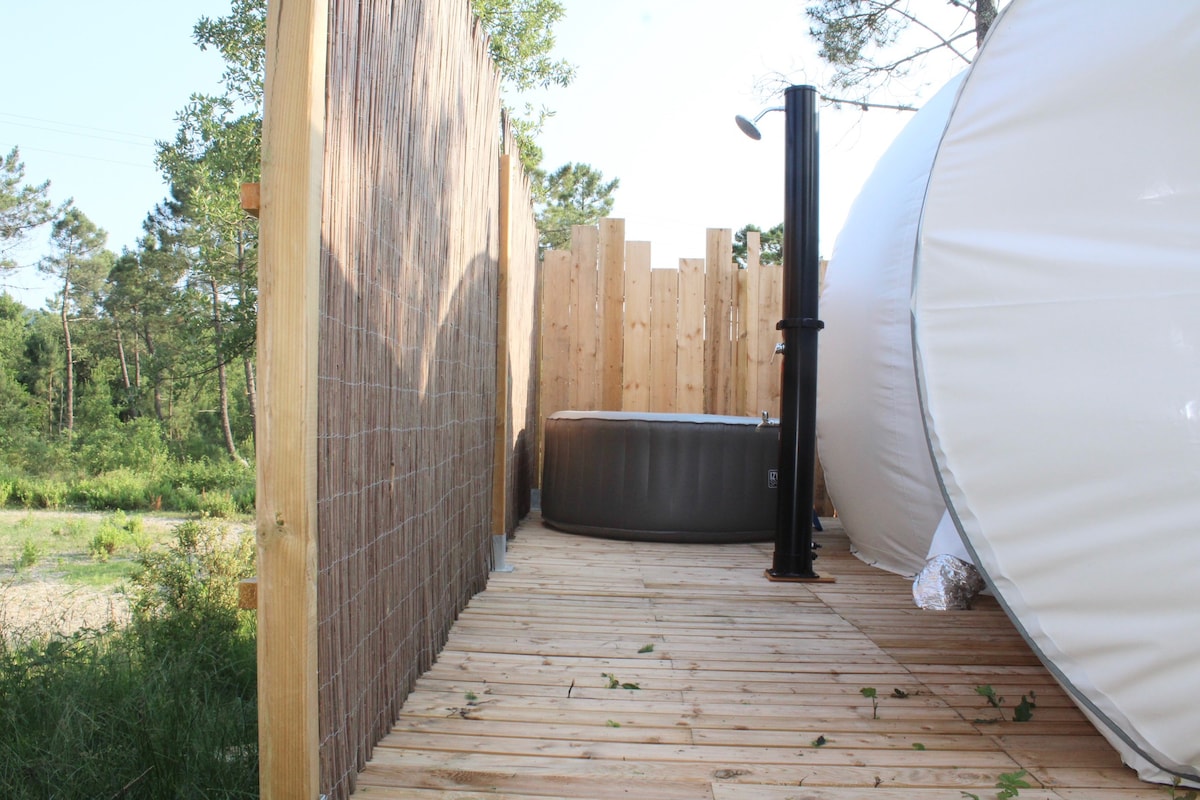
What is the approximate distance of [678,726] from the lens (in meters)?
2.07

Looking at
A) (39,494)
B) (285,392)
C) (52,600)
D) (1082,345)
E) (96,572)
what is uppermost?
(1082,345)

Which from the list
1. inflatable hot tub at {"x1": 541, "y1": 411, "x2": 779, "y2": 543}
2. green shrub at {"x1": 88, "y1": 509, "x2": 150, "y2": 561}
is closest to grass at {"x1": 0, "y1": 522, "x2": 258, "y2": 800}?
inflatable hot tub at {"x1": 541, "y1": 411, "x2": 779, "y2": 543}

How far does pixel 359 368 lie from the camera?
1643 millimetres

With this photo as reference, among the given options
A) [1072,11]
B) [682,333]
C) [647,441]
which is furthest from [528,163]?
[1072,11]

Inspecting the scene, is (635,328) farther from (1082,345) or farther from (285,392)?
(285,392)

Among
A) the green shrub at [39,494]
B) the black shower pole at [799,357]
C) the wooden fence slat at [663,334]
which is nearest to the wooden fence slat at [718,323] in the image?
the wooden fence slat at [663,334]

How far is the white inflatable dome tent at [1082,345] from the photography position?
5.66ft

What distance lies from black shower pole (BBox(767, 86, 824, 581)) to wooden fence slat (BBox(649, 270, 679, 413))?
216 cm

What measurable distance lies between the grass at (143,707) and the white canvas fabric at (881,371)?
2745mm

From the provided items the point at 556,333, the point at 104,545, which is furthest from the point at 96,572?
the point at 556,333

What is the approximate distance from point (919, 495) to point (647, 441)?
171 cm

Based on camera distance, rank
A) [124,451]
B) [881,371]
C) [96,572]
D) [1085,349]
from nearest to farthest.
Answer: [1085,349] → [881,371] → [96,572] → [124,451]

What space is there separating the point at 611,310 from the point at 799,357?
240 centimetres

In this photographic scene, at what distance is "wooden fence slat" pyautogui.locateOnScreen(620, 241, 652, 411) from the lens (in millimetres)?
6062
